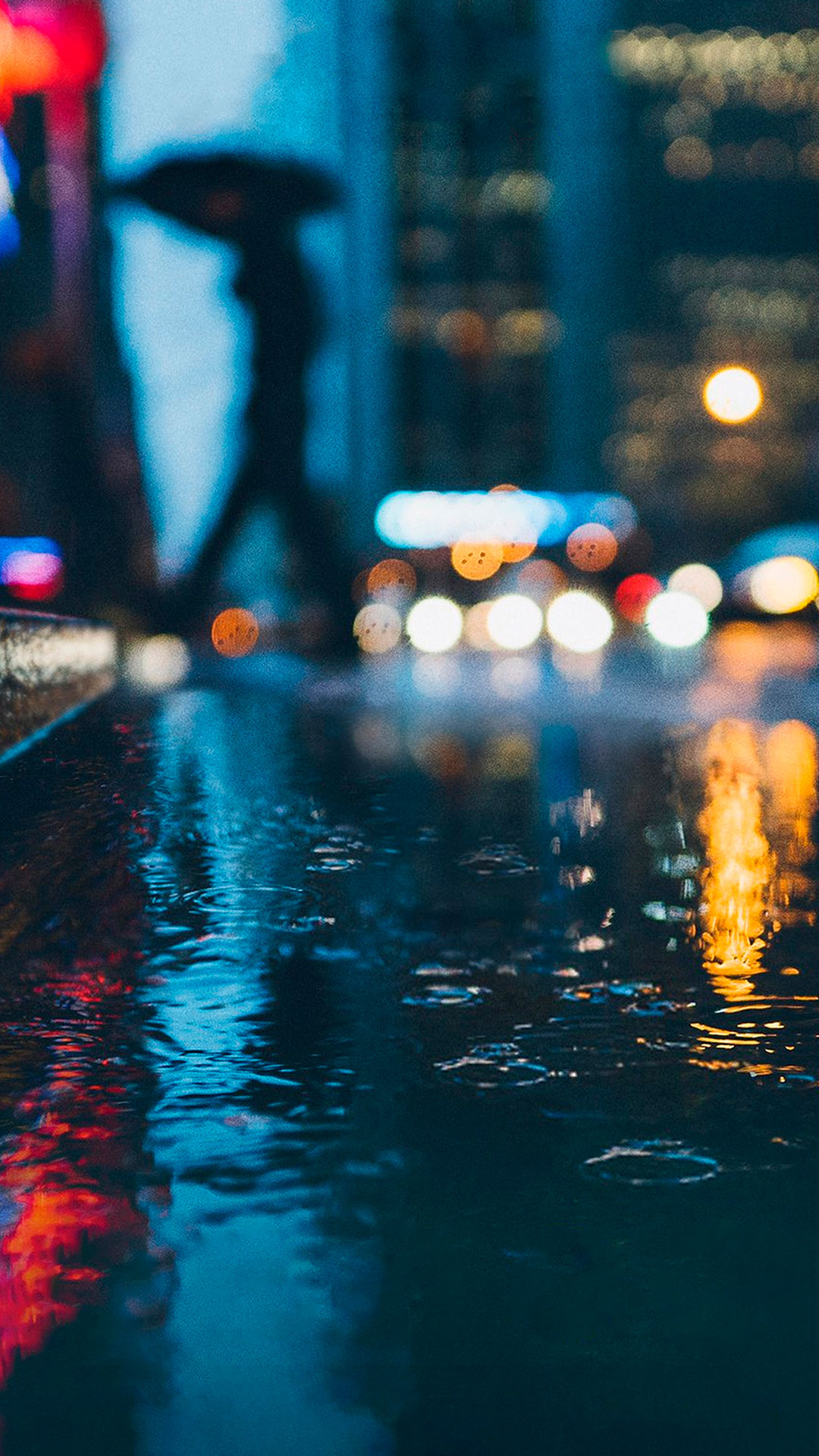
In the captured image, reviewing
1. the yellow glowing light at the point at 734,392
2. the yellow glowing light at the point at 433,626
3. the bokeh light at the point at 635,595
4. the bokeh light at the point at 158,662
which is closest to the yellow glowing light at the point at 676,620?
the yellow glowing light at the point at 433,626

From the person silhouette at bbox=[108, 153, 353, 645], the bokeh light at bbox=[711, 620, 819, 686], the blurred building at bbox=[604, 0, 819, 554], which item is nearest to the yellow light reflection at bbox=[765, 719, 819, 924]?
the bokeh light at bbox=[711, 620, 819, 686]

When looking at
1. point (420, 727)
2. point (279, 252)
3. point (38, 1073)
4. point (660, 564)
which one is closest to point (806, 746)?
point (420, 727)

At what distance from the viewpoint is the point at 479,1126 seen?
11.2ft

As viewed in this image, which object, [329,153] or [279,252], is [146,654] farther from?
[329,153]

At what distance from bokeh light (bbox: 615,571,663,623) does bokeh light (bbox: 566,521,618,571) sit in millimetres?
28616

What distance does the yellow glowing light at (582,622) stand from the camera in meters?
27.8

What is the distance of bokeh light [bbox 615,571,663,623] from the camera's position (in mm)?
38469

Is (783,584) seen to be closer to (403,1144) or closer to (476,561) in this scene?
(403,1144)

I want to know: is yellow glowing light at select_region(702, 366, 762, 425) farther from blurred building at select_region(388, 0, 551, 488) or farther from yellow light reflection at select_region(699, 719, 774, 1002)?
blurred building at select_region(388, 0, 551, 488)

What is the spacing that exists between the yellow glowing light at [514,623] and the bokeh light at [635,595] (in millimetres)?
8374

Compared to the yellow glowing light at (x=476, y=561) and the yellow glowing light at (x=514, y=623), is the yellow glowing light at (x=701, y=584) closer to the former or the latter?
the yellow glowing light at (x=514, y=623)

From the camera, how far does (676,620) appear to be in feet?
85.8

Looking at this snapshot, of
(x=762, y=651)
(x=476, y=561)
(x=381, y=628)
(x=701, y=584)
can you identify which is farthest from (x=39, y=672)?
(x=476, y=561)

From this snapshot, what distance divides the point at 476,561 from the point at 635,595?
31.2 meters
